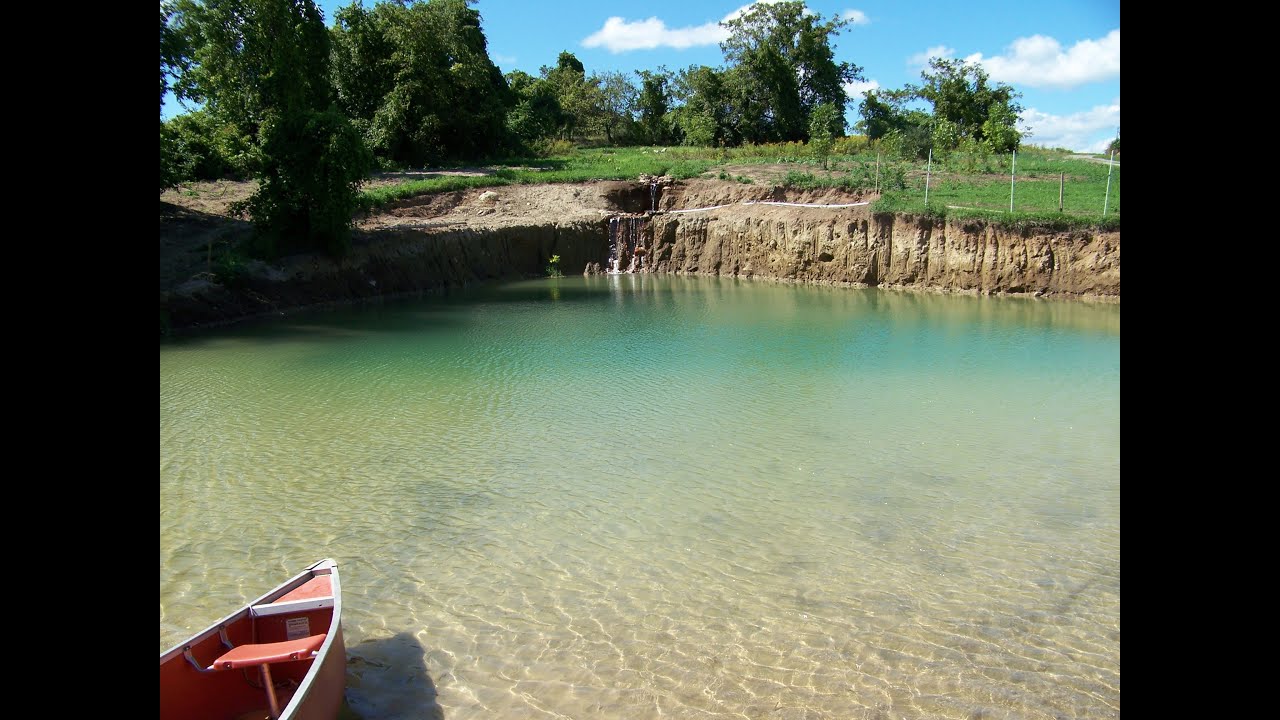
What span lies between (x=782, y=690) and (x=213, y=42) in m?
25.3

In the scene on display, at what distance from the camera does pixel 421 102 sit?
38844mm

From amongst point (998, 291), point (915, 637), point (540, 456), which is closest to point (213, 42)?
point (540, 456)

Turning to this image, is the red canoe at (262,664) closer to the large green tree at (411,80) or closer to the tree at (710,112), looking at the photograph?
the large green tree at (411,80)

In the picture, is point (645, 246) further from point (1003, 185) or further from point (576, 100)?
point (576, 100)

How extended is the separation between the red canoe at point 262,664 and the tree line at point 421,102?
18.3 metres

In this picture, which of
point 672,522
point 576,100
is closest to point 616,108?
point 576,100

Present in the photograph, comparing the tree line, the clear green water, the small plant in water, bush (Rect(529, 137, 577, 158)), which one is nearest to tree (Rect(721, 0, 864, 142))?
the tree line

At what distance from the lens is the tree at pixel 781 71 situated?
1919 inches

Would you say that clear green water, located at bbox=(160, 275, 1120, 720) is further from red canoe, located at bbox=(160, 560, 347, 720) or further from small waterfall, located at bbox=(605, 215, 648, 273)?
small waterfall, located at bbox=(605, 215, 648, 273)

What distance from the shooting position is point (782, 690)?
604 cm

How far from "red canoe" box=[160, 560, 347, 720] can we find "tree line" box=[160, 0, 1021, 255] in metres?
18.3

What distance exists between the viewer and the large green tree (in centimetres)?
3803
